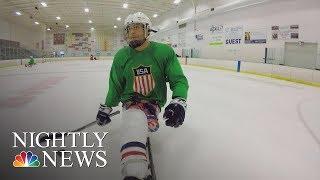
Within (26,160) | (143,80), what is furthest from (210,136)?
(26,160)

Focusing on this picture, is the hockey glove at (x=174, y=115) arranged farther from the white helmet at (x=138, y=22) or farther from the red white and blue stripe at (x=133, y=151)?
the white helmet at (x=138, y=22)

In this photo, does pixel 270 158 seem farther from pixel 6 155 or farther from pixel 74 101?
pixel 74 101

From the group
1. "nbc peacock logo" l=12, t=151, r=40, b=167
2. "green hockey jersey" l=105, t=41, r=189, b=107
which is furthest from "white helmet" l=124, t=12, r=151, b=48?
"nbc peacock logo" l=12, t=151, r=40, b=167

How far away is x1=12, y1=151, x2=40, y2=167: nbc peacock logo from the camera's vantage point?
6.90 feet

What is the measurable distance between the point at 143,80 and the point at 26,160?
123 centimetres

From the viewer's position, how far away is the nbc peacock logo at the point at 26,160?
6.90ft

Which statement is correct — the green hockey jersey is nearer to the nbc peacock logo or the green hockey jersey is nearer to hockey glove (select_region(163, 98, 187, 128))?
hockey glove (select_region(163, 98, 187, 128))

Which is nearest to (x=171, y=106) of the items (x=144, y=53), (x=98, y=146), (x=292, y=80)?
(x=144, y=53)

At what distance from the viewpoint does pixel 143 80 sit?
7.64ft

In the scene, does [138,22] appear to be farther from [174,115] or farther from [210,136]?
[210,136]

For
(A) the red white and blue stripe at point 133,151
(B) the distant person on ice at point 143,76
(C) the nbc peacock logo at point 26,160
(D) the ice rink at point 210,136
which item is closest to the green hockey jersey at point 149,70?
(B) the distant person on ice at point 143,76

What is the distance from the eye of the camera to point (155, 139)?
2830 mm

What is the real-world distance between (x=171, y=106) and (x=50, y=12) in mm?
26569

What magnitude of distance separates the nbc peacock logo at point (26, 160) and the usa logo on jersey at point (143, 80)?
1.06m
